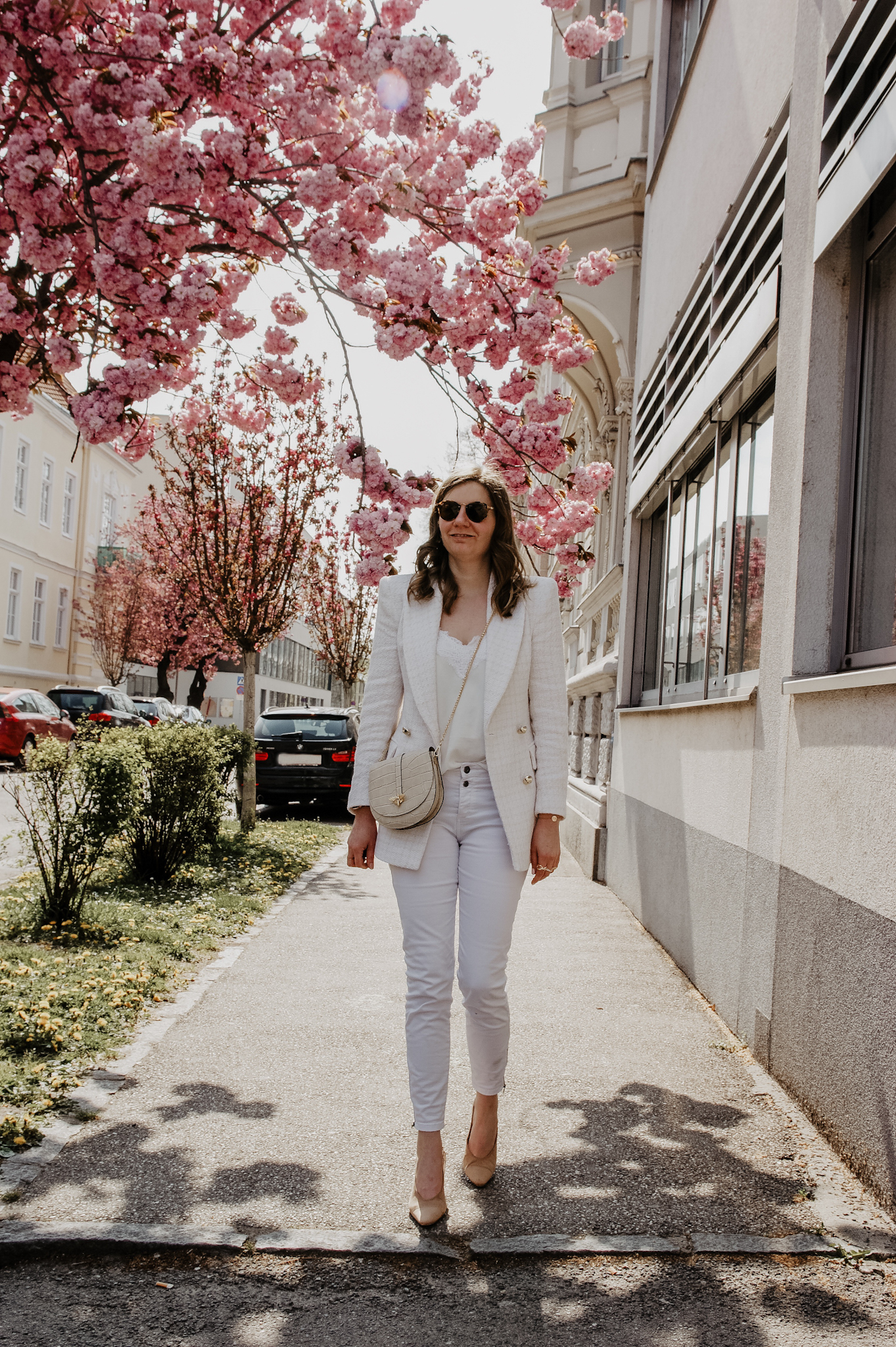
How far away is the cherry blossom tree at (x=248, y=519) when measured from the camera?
13406 millimetres

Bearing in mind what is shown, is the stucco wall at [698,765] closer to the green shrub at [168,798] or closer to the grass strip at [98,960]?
the grass strip at [98,960]

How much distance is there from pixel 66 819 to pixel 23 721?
15.0 meters

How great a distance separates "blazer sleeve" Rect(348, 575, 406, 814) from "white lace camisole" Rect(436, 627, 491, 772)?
152 mm

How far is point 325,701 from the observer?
324ft

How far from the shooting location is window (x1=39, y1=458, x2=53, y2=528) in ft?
125

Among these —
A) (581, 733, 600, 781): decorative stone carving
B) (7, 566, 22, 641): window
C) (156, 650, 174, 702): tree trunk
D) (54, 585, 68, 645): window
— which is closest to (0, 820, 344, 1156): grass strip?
(581, 733, 600, 781): decorative stone carving

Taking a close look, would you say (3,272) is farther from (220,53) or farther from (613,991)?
(613,991)

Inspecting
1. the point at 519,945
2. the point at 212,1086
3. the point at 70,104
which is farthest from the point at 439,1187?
the point at 70,104

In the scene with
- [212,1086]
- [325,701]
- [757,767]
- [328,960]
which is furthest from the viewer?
[325,701]

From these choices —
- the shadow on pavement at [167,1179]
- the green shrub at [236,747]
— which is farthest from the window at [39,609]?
the shadow on pavement at [167,1179]

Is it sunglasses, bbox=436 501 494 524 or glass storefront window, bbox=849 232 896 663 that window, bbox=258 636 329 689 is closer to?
glass storefront window, bbox=849 232 896 663

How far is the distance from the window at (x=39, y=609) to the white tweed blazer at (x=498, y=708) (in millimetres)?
37096

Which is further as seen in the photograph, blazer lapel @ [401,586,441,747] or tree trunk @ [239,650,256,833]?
tree trunk @ [239,650,256,833]

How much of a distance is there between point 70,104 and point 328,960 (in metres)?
4.53
